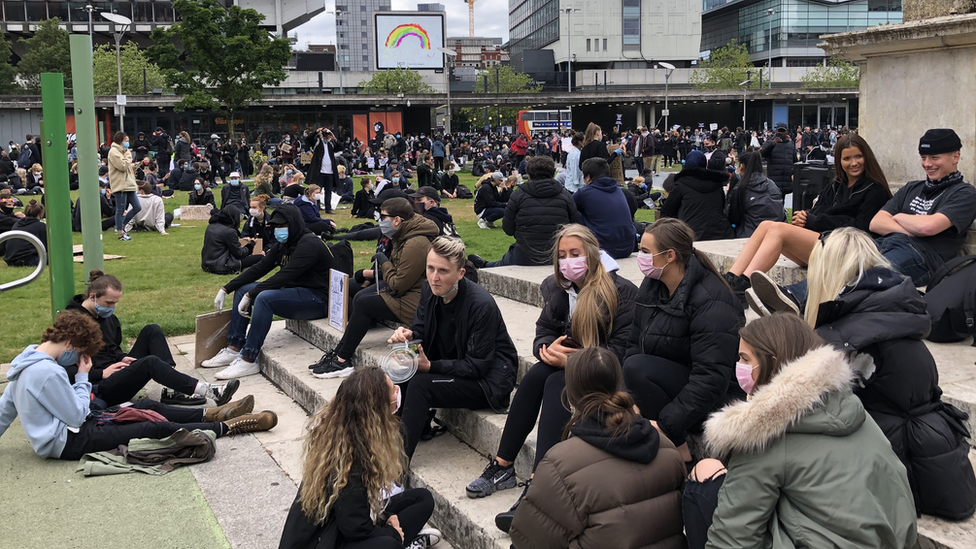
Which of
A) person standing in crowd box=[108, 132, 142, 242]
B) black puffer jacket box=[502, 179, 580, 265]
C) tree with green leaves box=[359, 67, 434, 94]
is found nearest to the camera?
black puffer jacket box=[502, 179, 580, 265]

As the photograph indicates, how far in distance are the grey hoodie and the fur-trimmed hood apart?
443cm

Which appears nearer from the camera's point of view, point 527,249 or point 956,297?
point 956,297

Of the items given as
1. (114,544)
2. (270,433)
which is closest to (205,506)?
(114,544)

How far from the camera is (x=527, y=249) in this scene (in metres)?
8.39

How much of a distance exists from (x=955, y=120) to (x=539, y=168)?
3.56 metres

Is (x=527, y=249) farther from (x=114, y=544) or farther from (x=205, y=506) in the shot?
(x=114, y=544)

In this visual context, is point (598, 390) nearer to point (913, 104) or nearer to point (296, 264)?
point (913, 104)

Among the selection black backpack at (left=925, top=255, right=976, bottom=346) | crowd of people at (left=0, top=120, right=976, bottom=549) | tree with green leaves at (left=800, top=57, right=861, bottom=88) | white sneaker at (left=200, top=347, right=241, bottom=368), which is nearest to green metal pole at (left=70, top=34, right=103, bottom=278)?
crowd of people at (left=0, top=120, right=976, bottom=549)

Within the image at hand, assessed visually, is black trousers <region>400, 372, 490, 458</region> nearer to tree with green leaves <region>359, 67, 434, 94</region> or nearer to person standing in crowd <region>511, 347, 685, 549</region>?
person standing in crowd <region>511, 347, 685, 549</region>

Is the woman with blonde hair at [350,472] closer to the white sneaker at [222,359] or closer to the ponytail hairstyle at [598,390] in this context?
the ponytail hairstyle at [598,390]

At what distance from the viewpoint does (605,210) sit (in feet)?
26.7

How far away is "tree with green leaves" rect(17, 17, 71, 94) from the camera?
234 ft

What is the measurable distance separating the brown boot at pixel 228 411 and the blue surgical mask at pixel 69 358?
105 centimetres

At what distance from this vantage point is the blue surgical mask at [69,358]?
5.61 meters
